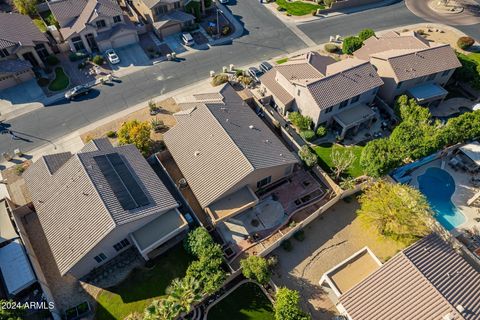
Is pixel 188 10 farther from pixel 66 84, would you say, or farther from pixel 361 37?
pixel 361 37

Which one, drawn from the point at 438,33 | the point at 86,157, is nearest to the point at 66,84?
the point at 86,157

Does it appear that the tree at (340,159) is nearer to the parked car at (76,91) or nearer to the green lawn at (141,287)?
the green lawn at (141,287)

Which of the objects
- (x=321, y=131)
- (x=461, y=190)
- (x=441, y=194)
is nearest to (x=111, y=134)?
(x=321, y=131)

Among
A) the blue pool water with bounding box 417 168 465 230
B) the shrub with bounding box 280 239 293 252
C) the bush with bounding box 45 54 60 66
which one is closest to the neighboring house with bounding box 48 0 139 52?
the bush with bounding box 45 54 60 66

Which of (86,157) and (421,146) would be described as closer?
(86,157)

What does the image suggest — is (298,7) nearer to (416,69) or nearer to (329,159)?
(416,69)

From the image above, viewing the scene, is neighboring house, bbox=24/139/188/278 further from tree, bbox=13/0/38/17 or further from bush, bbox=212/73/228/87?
tree, bbox=13/0/38/17
